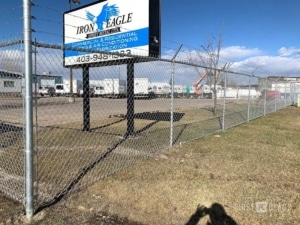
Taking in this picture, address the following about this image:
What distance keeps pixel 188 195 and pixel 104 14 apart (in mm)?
6391

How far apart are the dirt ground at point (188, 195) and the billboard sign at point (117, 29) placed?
335 centimetres

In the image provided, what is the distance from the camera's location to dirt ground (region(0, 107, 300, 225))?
361cm

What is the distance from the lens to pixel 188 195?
4.22m

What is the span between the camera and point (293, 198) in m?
4.15

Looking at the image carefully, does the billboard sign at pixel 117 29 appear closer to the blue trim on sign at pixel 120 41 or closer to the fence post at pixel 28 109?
the blue trim on sign at pixel 120 41

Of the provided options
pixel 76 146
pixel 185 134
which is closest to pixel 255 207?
pixel 76 146

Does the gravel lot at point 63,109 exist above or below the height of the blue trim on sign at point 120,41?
below

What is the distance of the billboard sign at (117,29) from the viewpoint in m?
7.96

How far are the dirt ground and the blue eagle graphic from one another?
4559mm

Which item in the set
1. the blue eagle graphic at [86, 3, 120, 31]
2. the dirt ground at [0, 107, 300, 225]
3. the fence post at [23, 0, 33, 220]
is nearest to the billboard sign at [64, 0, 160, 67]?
the blue eagle graphic at [86, 3, 120, 31]

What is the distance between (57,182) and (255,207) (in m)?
3.06

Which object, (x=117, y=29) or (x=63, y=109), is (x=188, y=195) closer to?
(x=117, y=29)

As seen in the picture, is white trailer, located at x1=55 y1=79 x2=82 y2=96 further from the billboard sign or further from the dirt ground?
the dirt ground

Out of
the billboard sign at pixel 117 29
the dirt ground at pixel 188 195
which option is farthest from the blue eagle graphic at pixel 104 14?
the dirt ground at pixel 188 195
